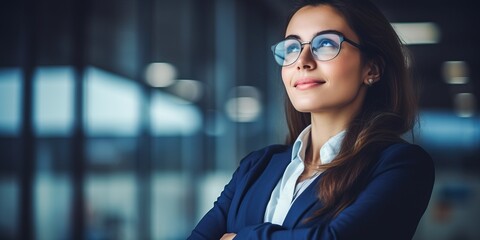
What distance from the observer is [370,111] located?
5.32ft

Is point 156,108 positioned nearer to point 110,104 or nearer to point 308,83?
point 110,104

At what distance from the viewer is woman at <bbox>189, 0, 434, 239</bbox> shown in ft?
4.68

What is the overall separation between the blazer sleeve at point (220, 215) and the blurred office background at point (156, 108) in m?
0.48

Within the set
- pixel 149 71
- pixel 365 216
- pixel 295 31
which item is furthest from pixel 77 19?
pixel 365 216

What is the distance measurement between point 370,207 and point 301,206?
0.16 metres

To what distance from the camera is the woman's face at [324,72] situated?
5.05 feet

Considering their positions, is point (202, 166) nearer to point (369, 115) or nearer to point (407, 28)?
point (407, 28)

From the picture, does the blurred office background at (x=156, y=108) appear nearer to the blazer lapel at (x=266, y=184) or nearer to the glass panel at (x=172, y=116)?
the glass panel at (x=172, y=116)

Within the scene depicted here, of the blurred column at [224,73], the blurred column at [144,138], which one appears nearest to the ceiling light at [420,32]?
the blurred column at [224,73]

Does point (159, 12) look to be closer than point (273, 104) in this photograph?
Yes

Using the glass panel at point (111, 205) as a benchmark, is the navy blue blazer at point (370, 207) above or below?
above

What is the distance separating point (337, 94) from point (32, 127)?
8.97 ft

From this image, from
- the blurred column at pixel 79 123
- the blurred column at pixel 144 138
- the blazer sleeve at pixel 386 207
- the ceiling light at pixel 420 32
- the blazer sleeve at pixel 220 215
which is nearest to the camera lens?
the blazer sleeve at pixel 386 207

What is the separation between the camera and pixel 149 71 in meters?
5.71
